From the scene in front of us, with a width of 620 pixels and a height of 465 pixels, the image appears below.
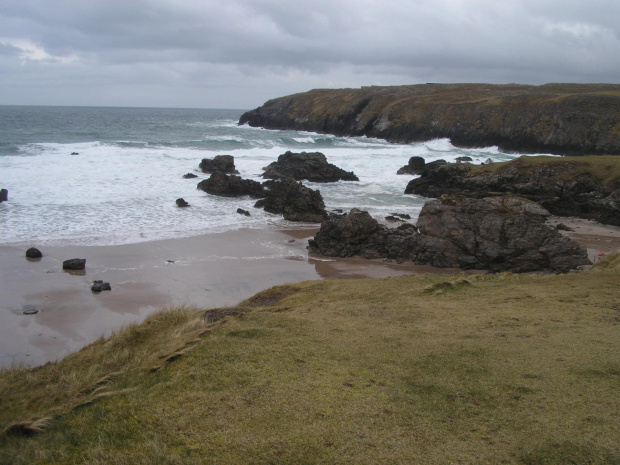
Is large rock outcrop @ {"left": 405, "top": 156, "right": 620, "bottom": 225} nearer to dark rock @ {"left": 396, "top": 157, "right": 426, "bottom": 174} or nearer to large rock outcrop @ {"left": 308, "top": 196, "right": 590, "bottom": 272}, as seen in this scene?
dark rock @ {"left": 396, "top": 157, "right": 426, "bottom": 174}

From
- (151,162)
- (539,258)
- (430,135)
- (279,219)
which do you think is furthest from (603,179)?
(430,135)

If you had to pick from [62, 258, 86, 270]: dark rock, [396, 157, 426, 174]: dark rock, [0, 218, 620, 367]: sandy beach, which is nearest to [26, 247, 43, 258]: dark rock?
[0, 218, 620, 367]: sandy beach

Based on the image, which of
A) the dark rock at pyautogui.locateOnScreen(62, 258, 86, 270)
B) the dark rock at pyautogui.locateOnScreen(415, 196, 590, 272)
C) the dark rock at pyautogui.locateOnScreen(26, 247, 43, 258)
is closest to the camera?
the dark rock at pyautogui.locateOnScreen(415, 196, 590, 272)

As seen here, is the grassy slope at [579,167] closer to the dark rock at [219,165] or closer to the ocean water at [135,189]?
the ocean water at [135,189]

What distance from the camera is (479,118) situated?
65375 mm

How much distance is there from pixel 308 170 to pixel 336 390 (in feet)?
111

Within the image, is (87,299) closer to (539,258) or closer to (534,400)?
(534,400)

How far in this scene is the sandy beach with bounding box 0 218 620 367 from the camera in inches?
458

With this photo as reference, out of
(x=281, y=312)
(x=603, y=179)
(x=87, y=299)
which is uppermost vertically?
(x=603, y=179)

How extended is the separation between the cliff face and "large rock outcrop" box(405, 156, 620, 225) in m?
24.6

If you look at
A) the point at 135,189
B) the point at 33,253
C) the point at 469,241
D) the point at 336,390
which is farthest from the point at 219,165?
the point at 336,390

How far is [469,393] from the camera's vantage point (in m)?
5.78

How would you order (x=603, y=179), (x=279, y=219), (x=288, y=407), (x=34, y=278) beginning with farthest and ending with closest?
(x=603, y=179) < (x=279, y=219) < (x=34, y=278) < (x=288, y=407)

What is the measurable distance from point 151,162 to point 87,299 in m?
30.8
